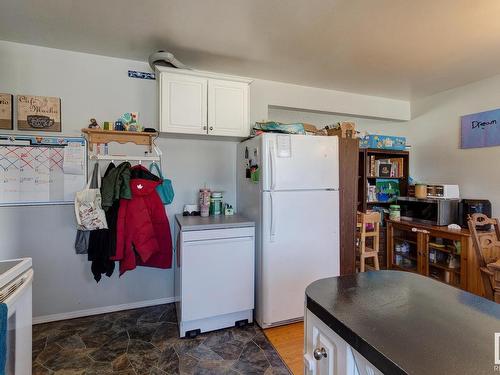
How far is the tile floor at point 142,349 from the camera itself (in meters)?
1.86

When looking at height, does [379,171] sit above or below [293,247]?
above

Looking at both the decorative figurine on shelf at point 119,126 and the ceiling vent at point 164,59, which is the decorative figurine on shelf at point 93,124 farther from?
the ceiling vent at point 164,59

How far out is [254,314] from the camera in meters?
2.49

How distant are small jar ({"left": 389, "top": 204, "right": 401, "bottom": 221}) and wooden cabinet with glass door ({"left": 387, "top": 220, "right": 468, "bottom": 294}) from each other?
74 millimetres

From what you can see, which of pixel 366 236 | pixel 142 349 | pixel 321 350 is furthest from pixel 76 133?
pixel 366 236

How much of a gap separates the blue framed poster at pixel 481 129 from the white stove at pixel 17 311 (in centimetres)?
410

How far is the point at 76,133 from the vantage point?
2457 mm

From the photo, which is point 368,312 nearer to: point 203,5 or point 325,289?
point 325,289

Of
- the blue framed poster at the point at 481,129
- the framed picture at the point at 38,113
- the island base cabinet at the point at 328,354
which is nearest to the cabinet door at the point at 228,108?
the framed picture at the point at 38,113

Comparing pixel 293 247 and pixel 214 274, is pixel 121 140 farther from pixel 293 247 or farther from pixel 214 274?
pixel 293 247

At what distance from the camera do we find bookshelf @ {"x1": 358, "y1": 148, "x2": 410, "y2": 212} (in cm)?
348

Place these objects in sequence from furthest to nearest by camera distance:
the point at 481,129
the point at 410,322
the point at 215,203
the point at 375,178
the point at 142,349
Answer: the point at 375,178, the point at 481,129, the point at 215,203, the point at 142,349, the point at 410,322

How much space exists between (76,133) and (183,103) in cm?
102

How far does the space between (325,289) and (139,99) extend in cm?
245
